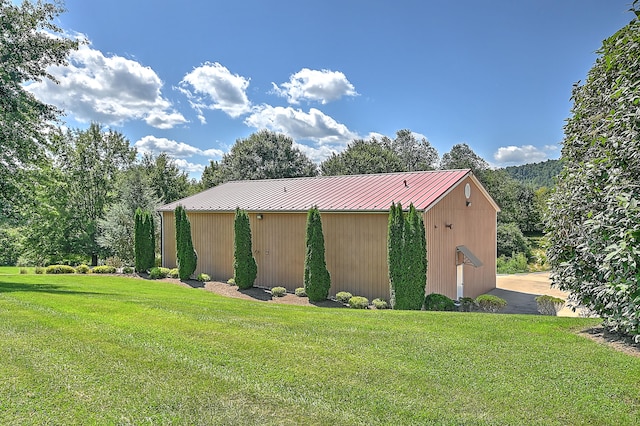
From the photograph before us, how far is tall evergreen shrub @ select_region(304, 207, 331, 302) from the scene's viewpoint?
13.5 m

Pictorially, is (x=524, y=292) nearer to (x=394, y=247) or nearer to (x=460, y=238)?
(x=460, y=238)

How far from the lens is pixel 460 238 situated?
1552cm

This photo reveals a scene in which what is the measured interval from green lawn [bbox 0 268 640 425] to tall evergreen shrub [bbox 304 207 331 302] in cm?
609

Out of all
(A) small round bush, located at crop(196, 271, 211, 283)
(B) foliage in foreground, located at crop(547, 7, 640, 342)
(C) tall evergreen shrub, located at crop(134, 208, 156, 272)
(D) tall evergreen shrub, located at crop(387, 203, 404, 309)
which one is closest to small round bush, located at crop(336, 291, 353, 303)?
(D) tall evergreen shrub, located at crop(387, 203, 404, 309)

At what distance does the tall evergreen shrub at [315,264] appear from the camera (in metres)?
13.5

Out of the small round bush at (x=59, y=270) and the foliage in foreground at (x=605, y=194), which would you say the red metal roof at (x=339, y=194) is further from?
the foliage in foreground at (x=605, y=194)

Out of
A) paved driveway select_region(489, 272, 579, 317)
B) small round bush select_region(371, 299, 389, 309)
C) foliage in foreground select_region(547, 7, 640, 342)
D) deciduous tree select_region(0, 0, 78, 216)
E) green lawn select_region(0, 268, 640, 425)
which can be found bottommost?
paved driveway select_region(489, 272, 579, 317)

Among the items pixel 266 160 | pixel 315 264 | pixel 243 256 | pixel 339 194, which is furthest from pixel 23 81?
pixel 266 160

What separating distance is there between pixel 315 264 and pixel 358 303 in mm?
2150

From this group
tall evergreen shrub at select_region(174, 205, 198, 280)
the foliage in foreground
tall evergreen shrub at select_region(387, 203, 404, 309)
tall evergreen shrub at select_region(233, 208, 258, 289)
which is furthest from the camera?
tall evergreen shrub at select_region(174, 205, 198, 280)

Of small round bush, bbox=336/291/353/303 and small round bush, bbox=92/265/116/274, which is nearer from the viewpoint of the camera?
small round bush, bbox=336/291/353/303

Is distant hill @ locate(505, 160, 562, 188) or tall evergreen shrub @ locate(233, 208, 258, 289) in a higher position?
distant hill @ locate(505, 160, 562, 188)

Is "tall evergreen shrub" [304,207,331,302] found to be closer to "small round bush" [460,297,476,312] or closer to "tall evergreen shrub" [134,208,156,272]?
"small round bush" [460,297,476,312]

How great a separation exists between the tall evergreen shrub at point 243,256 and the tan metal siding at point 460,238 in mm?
7166
